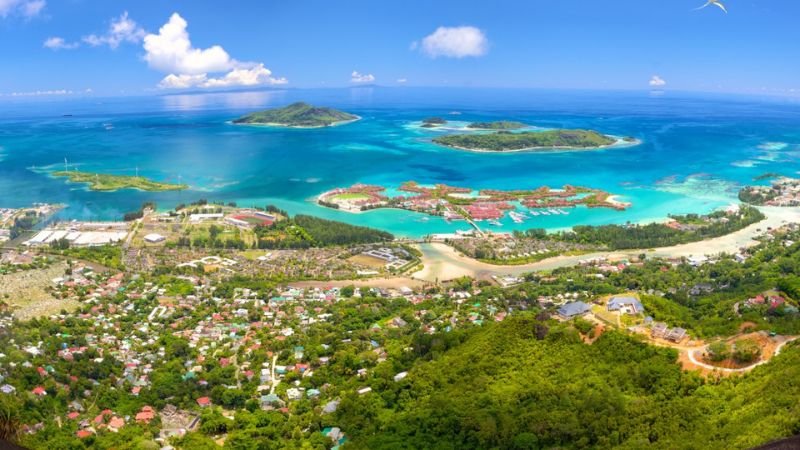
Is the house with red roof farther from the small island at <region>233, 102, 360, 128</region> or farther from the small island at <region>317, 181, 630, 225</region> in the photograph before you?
the small island at <region>233, 102, 360, 128</region>

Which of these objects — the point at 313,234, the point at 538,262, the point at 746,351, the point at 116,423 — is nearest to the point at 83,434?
the point at 116,423

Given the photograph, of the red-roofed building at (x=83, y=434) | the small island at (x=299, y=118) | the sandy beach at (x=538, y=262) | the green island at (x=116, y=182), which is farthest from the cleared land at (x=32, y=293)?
the small island at (x=299, y=118)

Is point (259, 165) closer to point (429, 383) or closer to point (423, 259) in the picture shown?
point (423, 259)

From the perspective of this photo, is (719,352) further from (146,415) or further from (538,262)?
(146,415)

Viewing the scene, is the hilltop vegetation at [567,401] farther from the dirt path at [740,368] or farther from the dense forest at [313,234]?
the dense forest at [313,234]

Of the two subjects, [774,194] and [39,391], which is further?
[774,194]

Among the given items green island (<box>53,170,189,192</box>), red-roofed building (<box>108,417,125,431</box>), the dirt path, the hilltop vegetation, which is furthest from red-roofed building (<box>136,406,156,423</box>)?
green island (<box>53,170,189,192</box>)
